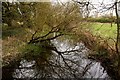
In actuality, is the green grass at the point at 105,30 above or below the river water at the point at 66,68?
above

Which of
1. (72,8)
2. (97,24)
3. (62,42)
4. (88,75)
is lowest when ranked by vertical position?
(88,75)

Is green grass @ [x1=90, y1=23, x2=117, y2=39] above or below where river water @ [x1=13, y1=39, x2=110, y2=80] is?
above

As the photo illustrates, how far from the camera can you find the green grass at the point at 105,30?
6.71 feet

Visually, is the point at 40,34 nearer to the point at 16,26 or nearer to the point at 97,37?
the point at 16,26

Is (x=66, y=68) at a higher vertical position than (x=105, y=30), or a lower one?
lower

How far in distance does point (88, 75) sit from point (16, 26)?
117cm

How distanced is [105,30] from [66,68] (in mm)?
557

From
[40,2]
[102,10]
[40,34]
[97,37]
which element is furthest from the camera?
[40,34]

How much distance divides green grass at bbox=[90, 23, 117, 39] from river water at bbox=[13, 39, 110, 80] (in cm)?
31

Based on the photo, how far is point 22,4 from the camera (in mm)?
2527

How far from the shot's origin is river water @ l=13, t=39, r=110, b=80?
2010 millimetres

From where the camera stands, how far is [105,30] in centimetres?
210

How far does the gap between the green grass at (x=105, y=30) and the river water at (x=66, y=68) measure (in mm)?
309

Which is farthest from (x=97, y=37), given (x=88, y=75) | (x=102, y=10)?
(x=102, y=10)
